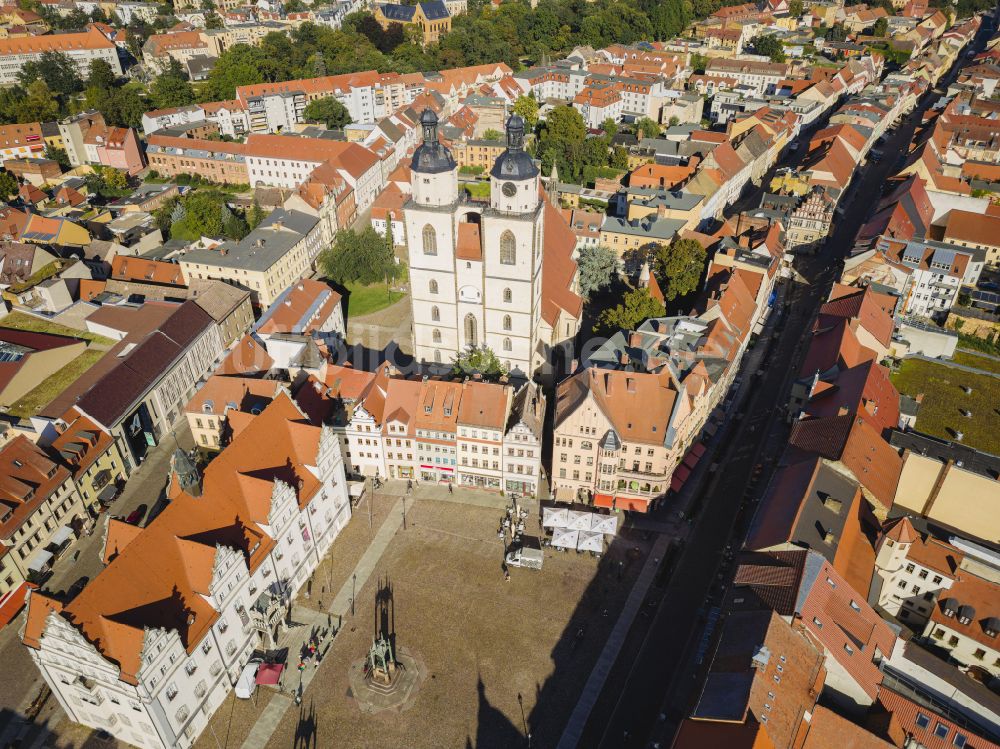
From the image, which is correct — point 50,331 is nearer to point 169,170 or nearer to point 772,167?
point 169,170

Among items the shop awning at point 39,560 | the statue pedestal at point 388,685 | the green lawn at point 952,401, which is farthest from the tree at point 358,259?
the green lawn at point 952,401

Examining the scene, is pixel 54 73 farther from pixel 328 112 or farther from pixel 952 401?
pixel 952 401

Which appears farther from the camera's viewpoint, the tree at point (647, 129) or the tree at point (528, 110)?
the tree at point (528, 110)

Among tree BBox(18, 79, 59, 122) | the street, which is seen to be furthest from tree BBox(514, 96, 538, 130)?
tree BBox(18, 79, 59, 122)

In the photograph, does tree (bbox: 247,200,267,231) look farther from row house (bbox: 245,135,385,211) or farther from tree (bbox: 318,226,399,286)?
tree (bbox: 318,226,399,286)

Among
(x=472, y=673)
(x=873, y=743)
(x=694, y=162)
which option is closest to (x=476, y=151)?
(x=694, y=162)

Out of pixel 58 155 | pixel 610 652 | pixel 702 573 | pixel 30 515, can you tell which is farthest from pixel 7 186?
pixel 702 573

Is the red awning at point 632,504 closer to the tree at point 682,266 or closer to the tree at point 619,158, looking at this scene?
the tree at point 682,266
